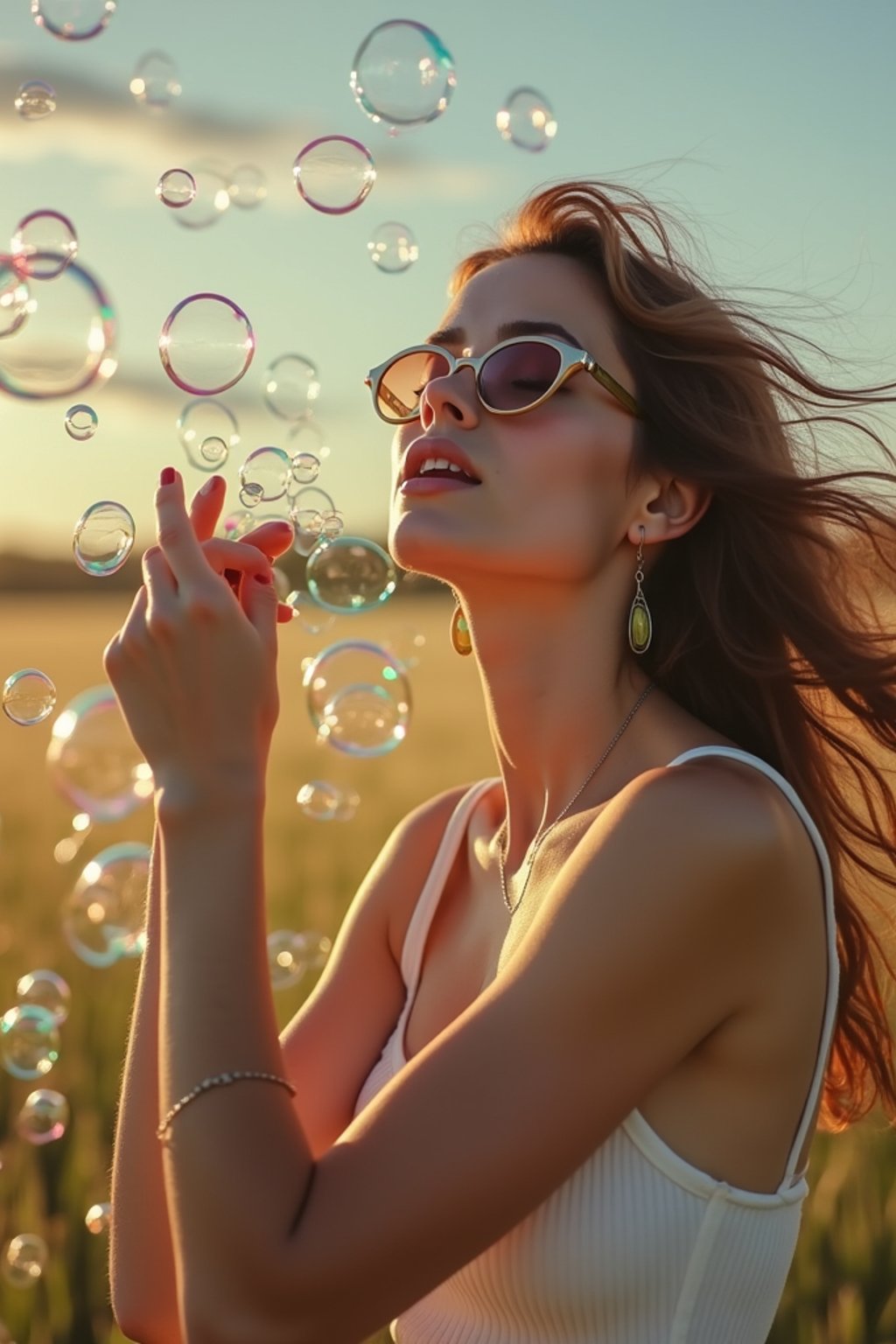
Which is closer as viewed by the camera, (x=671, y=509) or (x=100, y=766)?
(x=671, y=509)

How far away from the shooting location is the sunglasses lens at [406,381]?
2.90m

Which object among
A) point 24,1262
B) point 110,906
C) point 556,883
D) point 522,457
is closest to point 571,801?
point 556,883

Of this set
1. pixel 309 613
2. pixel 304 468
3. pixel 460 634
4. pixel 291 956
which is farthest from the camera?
pixel 291 956

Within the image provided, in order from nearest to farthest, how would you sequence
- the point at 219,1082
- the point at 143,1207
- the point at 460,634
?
the point at 219,1082
the point at 143,1207
the point at 460,634

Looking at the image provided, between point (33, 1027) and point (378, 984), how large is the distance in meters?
1.66

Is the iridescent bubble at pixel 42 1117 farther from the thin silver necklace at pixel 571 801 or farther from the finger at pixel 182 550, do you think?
the finger at pixel 182 550

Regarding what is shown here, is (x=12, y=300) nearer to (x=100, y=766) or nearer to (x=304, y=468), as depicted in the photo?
(x=304, y=468)

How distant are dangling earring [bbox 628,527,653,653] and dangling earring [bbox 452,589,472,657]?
0.46 m

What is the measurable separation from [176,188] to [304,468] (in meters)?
0.89

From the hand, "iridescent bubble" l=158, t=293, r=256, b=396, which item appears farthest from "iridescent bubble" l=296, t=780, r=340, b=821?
the hand

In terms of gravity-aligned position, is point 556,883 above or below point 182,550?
below

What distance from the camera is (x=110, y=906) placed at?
13.5ft

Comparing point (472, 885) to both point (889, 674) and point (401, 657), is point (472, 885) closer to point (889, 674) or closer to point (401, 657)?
point (889, 674)

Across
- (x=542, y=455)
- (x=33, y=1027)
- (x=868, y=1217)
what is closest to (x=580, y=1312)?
(x=542, y=455)
